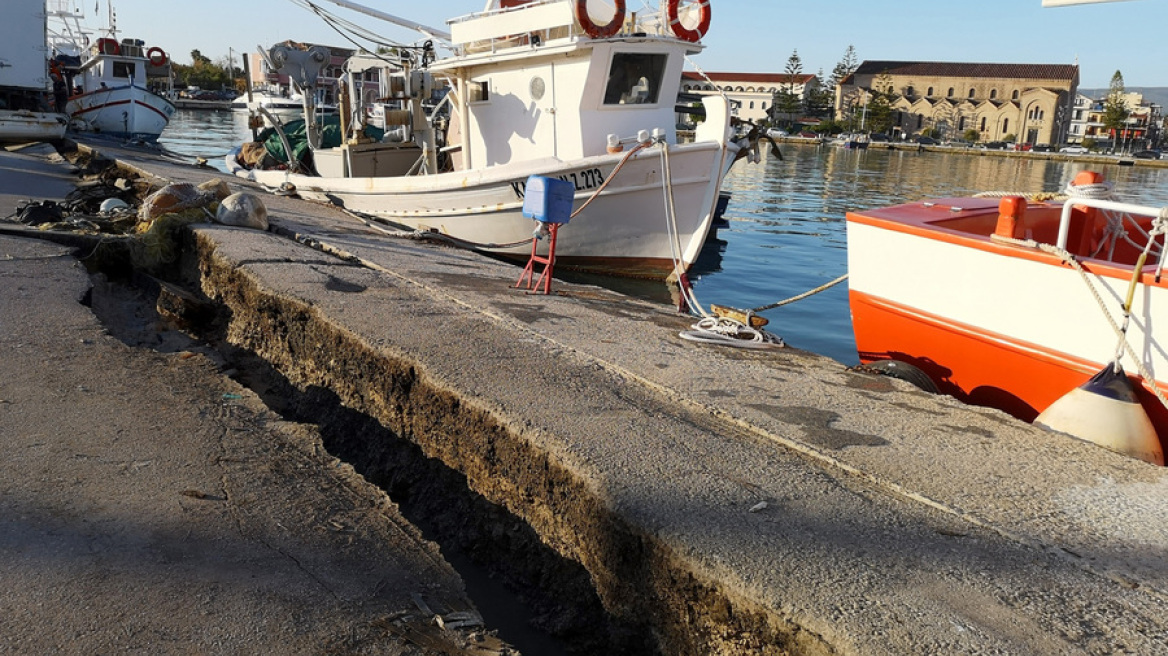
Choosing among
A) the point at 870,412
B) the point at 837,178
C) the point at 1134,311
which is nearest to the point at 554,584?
the point at 870,412

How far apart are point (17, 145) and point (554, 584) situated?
2126 centimetres

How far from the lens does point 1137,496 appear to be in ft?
10.2

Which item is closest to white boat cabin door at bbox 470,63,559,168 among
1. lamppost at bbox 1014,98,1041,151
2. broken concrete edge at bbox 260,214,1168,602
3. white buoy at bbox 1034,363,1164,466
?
broken concrete edge at bbox 260,214,1168,602

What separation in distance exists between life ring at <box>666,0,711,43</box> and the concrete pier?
255 inches

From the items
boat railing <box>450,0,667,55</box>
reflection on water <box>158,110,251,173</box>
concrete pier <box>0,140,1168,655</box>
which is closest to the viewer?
concrete pier <box>0,140,1168,655</box>

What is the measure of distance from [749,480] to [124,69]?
108ft

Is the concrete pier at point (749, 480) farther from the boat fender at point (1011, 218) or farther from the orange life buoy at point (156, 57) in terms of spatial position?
the orange life buoy at point (156, 57)

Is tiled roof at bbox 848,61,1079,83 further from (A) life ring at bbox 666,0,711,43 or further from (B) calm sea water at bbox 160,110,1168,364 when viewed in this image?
(A) life ring at bbox 666,0,711,43

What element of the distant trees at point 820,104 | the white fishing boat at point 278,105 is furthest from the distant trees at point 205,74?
the distant trees at point 820,104

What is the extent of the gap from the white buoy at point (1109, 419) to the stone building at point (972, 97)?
306ft

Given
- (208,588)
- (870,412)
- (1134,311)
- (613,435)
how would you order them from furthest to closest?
(1134,311), (870,412), (613,435), (208,588)

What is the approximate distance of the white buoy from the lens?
3.80 metres

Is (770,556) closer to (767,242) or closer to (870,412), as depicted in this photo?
(870,412)

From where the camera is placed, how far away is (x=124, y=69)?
29750 millimetres
